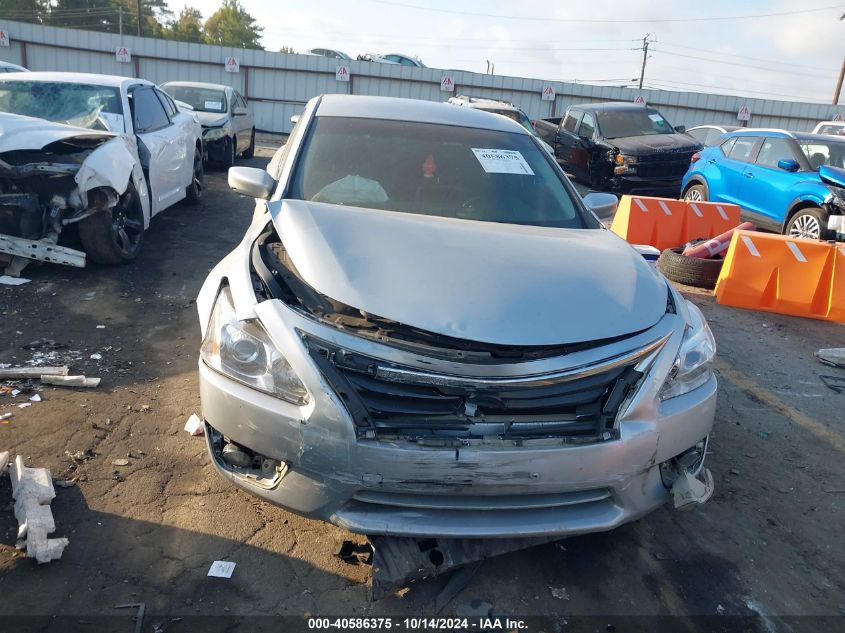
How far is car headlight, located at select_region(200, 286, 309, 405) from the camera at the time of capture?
2230 millimetres

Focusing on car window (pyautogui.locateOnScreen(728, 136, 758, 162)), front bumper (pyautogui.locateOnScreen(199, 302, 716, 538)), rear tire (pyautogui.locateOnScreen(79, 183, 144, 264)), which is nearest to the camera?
front bumper (pyautogui.locateOnScreen(199, 302, 716, 538))

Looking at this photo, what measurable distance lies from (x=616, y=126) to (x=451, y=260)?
1131 centimetres

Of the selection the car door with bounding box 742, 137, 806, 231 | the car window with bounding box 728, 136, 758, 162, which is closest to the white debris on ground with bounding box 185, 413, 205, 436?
the car door with bounding box 742, 137, 806, 231

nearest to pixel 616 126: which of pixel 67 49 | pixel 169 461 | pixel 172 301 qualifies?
pixel 172 301

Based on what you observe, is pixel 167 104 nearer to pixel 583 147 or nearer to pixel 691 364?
pixel 691 364

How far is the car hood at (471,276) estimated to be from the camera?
2.30 m

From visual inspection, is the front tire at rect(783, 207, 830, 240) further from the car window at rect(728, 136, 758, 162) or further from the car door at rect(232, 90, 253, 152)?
the car door at rect(232, 90, 253, 152)

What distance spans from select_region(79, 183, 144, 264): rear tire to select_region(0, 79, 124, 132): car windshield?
0.86 metres

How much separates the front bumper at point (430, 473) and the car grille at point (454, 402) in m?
0.06

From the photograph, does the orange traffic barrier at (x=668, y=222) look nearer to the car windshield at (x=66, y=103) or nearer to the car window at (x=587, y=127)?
the car window at (x=587, y=127)

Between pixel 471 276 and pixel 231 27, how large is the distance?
7260cm

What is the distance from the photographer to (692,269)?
22.8 ft

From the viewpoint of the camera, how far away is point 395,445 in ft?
7.00

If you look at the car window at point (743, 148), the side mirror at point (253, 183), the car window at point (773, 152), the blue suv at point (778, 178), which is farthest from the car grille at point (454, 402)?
the car window at point (743, 148)
